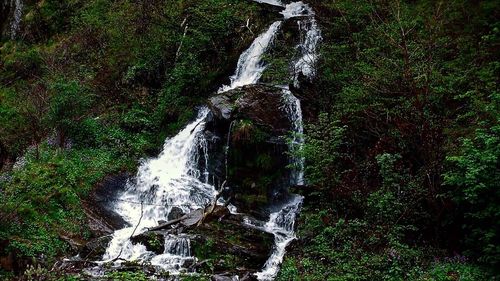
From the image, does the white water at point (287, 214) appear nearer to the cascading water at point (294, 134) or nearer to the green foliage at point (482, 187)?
the cascading water at point (294, 134)

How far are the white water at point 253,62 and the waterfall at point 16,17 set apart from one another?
14023 millimetres

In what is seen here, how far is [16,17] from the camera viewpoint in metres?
23.5

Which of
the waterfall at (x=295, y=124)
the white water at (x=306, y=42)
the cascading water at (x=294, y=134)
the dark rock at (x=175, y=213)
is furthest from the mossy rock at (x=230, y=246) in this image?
the white water at (x=306, y=42)

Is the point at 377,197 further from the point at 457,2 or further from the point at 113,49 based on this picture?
the point at 113,49

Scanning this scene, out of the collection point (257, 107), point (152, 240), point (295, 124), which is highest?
point (257, 107)

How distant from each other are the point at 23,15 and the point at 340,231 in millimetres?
21771

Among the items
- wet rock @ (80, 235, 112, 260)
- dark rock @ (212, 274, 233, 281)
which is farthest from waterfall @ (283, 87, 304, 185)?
wet rock @ (80, 235, 112, 260)

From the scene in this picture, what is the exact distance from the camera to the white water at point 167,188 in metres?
12.4

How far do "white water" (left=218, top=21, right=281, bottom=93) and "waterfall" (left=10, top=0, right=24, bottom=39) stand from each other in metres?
14.0

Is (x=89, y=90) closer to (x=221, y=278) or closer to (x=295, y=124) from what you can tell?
(x=295, y=124)

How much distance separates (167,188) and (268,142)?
3513 millimetres

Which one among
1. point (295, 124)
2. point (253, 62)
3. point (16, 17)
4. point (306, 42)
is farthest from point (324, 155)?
point (16, 17)

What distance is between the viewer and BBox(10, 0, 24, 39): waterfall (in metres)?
23.1

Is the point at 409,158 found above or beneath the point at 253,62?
beneath
